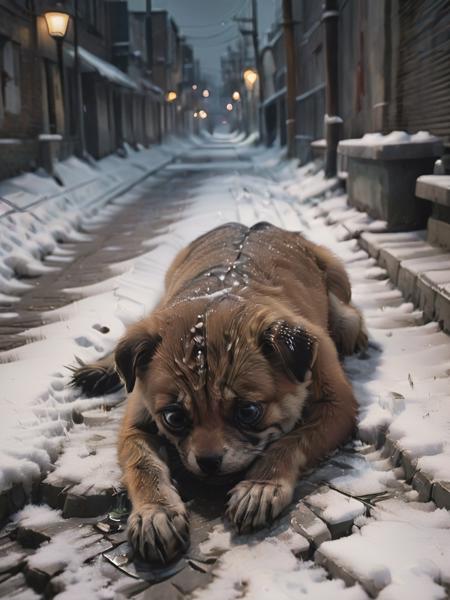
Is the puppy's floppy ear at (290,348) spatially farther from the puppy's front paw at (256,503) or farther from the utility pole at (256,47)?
the utility pole at (256,47)

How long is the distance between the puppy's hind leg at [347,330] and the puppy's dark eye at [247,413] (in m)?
1.92

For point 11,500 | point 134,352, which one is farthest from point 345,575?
point 11,500

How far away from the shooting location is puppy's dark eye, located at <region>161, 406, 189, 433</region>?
9.18ft

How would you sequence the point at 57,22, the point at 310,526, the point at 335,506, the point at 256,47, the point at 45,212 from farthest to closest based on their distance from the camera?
the point at 256,47
the point at 57,22
the point at 45,212
the point at 335,506
the point at 310,526

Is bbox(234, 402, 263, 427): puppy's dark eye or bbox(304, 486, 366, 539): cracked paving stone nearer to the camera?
bbox(304, 486, 366, 539): cracked paving stone

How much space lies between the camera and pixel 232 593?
2.25 metres

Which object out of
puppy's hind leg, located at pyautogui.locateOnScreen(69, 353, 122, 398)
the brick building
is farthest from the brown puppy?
the brick building

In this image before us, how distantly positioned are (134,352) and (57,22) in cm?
1362

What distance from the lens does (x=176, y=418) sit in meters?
2.81

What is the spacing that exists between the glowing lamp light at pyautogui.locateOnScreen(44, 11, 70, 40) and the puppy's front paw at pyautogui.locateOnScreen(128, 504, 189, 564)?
1418cm

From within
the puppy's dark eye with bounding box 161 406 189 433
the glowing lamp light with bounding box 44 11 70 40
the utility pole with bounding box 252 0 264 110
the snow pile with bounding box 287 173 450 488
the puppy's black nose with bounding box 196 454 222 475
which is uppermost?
the utility pole with bounding box 252 0 264 110

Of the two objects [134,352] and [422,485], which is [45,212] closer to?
[134,352]

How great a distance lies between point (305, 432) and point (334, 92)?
39.5ft

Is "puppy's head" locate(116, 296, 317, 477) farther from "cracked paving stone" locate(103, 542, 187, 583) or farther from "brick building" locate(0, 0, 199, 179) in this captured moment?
"brick building" locate(0, 0, 199, 179)
